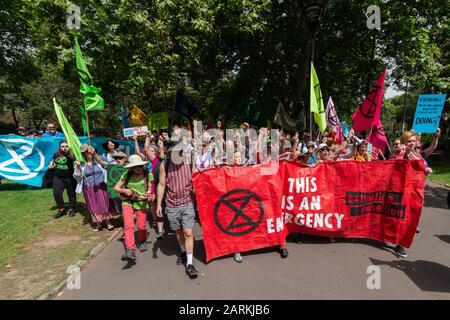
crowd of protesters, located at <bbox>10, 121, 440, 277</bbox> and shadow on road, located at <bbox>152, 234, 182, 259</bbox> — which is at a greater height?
crowd of protesters, located at <bbox>10, 121, 440, 277</bbox>

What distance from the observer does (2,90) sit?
854 inches

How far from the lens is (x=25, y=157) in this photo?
9.45 metres

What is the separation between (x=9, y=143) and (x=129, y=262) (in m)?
7.44

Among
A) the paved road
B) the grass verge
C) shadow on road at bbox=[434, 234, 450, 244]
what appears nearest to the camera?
the paved road

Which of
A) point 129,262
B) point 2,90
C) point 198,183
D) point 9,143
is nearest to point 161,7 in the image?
point 9,143

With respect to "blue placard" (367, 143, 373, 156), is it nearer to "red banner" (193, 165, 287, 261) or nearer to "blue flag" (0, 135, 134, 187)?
"red banner" (193, 165, 287, 261)

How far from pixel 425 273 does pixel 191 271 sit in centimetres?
331

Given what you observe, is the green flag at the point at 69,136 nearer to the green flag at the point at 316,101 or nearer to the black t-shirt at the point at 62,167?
the black t-shirt at the point at 62,167

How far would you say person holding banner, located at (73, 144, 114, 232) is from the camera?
629cm

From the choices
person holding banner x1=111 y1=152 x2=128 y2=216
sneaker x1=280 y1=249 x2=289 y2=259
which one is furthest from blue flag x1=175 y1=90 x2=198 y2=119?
sneaker x1=280 y1=249 x2=289 y2=259

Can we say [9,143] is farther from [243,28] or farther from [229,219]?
[243,28]

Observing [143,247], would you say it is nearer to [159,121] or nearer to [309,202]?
[309,202]
